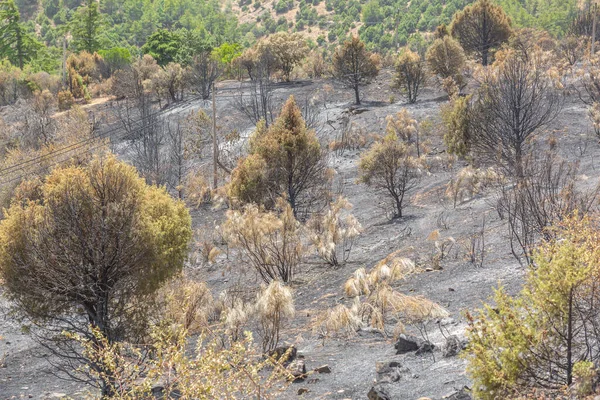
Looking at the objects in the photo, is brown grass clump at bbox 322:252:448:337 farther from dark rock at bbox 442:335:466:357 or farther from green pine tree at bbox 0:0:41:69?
green pine tree at bbox 0:0:41:69

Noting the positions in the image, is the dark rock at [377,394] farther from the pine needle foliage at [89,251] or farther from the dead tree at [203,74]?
the dead tree at [203,74]

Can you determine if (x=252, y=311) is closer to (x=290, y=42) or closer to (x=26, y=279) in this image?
(x=26, y=279)

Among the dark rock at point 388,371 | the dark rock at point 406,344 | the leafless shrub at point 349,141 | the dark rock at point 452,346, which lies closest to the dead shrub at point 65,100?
the leafless shrub at point 349,141

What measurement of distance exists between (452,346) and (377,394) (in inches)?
74.2

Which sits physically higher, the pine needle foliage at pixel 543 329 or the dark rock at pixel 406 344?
the pine needle foliage at pixel 543 329

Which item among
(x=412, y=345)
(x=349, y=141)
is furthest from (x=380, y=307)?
(x=349, y=141)

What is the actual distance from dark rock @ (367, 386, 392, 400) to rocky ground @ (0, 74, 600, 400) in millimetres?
26

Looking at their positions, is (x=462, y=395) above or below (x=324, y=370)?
above

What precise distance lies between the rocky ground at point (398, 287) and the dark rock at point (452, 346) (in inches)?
5.4

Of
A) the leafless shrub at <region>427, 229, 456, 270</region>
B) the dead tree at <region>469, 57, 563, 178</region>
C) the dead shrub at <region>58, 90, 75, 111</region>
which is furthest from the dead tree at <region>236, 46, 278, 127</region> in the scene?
the leafless shrub at <region>427, 229, 456, 270</region>

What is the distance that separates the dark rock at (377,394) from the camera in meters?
10.6

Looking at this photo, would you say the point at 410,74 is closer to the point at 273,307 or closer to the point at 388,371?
the point at 273,307

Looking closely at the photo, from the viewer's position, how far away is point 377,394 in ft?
34.8

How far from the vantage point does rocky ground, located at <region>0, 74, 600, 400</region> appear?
38.5 feet
